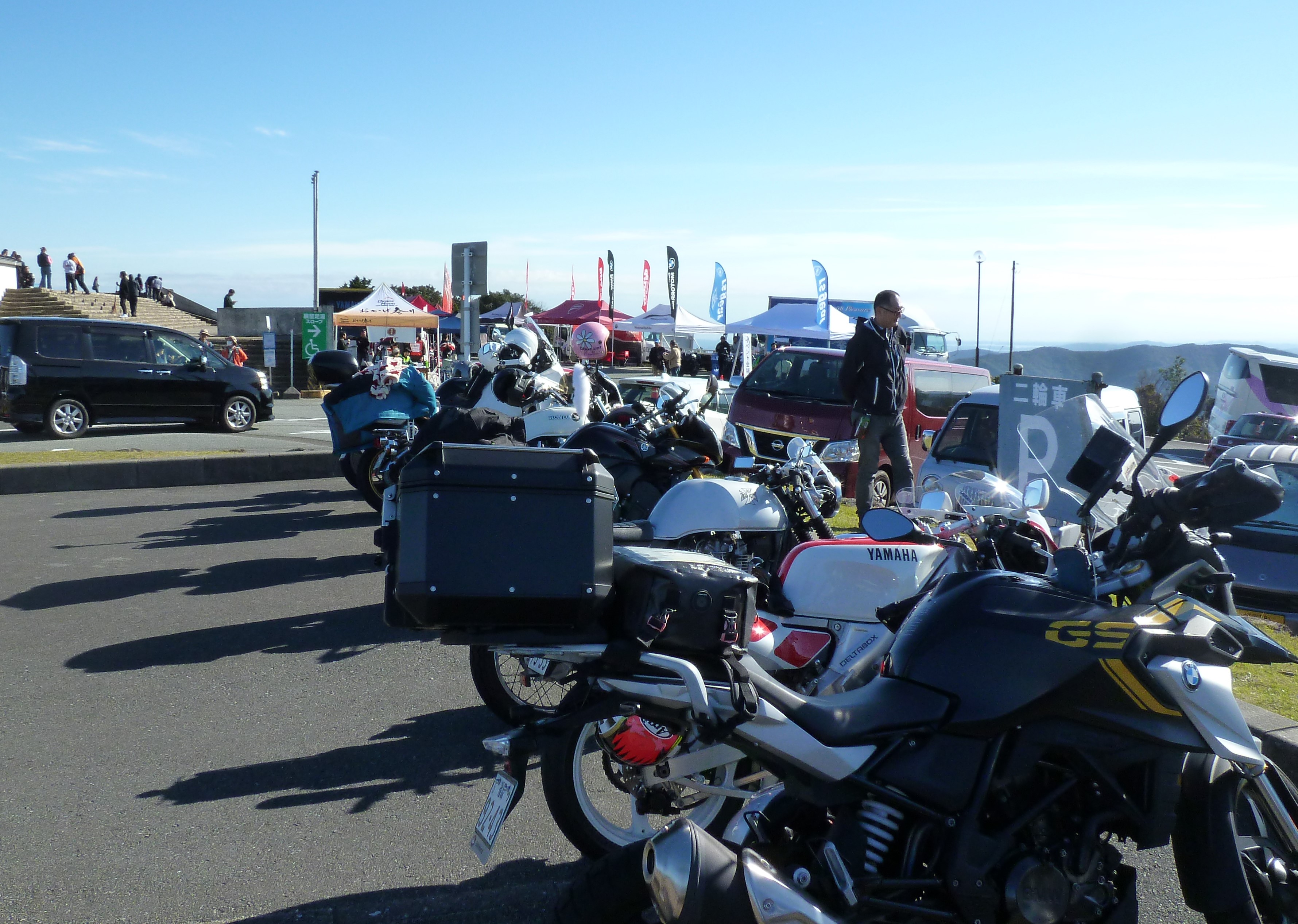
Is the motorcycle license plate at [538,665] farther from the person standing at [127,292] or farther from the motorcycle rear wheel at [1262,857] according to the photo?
the person standing at [127,292]

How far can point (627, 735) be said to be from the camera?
2.91 metres

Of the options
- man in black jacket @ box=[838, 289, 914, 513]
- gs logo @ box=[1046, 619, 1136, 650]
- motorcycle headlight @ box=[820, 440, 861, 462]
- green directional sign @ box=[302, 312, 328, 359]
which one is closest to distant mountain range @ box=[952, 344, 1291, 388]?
green directional sign @ box=[302, 312, 328, 359]

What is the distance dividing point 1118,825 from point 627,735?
4.13 feet

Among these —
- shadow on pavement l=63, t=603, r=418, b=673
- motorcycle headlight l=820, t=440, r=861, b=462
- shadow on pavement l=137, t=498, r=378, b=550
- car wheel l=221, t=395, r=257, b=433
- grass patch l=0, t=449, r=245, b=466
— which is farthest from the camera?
car wheel l=221, t=395, r=257, b=433

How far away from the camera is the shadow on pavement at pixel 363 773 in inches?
156

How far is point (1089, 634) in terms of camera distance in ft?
7.84

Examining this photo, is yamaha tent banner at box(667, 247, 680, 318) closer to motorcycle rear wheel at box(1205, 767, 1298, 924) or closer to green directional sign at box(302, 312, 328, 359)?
green directional sign at box(302, 312, 328, 359)

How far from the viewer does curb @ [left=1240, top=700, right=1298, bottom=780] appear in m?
4.05

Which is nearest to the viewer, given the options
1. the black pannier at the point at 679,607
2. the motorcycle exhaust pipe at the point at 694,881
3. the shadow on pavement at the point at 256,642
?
the motorcycle exhaust pipe at the point at 694,881

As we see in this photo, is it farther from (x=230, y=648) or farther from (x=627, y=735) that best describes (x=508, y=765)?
(x=230, y=648)

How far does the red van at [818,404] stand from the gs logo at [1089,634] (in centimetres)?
796

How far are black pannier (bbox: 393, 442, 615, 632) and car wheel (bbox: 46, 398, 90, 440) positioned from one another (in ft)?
51.5

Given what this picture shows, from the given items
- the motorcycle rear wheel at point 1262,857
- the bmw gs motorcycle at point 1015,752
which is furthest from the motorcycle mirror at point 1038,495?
the motorcycle rear wheel at point 1262,857

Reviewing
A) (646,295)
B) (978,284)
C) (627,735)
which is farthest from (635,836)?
(978,284)
